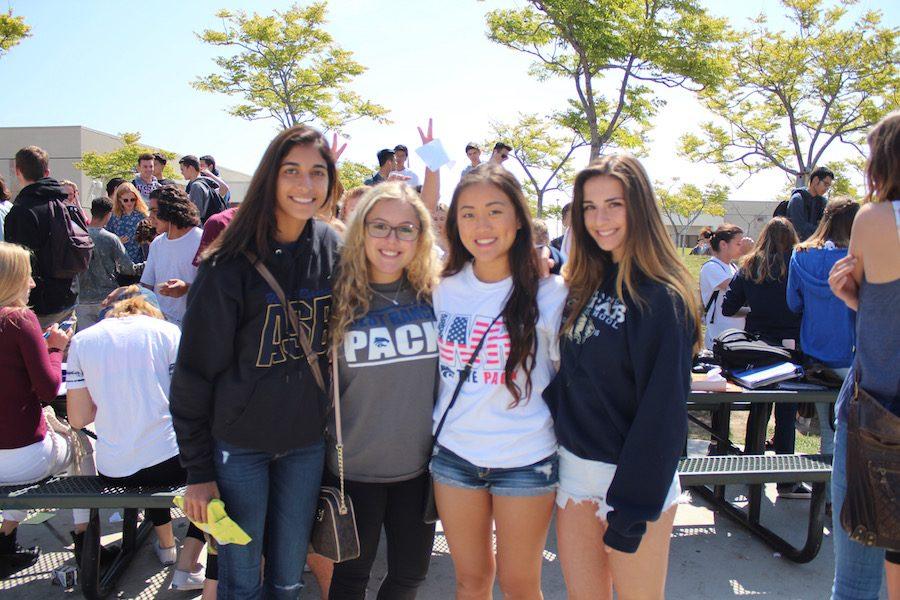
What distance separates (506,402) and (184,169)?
7.66 meters

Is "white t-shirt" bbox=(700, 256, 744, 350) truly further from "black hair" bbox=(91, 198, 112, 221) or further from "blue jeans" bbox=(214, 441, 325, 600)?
→ "black hair" bbox=(91, 198, 112, 221)

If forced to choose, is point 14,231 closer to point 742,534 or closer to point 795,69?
point 742,534

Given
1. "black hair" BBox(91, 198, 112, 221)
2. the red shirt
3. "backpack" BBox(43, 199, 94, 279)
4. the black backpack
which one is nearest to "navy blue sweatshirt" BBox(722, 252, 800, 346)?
the black backpack

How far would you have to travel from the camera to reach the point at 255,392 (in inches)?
79.6

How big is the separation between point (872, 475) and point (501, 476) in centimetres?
115

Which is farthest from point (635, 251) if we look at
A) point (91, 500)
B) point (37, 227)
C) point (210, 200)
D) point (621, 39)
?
point (621, 39)

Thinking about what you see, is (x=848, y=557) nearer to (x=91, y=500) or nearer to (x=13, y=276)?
(x=91, y=500)

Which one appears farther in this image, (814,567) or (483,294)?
(814,567)

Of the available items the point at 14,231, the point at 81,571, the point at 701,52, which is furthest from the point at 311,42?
the point at 81,571

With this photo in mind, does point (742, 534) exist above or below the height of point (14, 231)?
below

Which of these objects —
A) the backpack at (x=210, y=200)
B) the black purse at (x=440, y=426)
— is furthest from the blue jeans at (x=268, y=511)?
the backpack at (x=210, y=200)

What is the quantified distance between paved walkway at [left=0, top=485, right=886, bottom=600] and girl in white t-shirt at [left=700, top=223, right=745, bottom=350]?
2349 mm

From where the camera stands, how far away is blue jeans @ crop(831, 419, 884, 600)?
2086 millimetres

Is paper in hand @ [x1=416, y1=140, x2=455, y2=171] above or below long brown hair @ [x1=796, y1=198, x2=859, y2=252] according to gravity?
above
